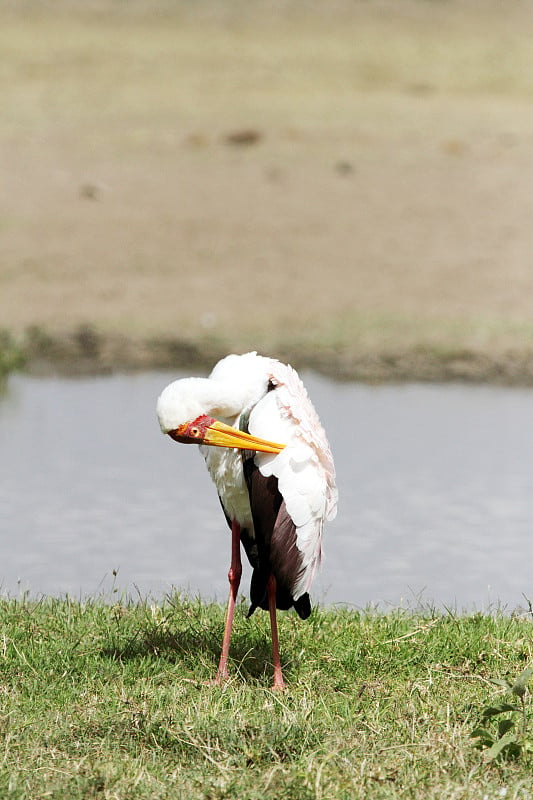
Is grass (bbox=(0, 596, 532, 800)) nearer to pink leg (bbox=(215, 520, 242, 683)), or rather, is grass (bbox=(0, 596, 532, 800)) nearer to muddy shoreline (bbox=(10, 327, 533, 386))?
pink leg (bbox=(215, 520, 242, 683))

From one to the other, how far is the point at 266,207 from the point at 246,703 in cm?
1170

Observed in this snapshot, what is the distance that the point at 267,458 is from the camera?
4.16 meters

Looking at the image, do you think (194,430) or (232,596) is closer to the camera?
(194,430)

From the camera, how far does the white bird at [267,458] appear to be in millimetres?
4133

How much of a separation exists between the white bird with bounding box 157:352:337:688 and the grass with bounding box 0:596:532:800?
0.21 m

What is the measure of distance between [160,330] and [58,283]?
1896 mm

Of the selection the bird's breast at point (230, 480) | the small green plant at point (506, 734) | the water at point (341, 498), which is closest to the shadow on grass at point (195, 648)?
the water at point (341, 498)

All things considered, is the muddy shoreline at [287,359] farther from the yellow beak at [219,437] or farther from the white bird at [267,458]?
the yellow beak at [219,437]

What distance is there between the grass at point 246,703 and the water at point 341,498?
380mm

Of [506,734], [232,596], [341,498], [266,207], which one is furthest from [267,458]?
[266,207]

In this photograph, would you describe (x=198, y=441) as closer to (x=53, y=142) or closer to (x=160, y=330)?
(x=160, y=330)

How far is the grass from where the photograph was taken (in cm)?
346

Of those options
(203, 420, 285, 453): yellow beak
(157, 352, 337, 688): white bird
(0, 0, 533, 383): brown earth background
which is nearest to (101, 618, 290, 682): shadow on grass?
(157, 352, 337, 688): white bird

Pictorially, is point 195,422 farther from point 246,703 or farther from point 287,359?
point 287,359
